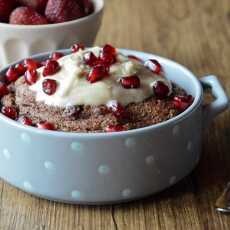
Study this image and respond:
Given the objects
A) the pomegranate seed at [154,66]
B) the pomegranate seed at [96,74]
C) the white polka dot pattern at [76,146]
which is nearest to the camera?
the white polka dot pattern at [76,146]

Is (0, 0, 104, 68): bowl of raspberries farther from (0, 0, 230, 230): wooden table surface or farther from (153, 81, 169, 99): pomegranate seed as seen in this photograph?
(153, 81, 169, 99): pomegranate seed

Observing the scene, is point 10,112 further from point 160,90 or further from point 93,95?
point 160,90

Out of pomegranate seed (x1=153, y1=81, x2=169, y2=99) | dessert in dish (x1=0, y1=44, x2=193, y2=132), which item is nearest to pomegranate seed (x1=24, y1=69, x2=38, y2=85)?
dessert in dish (x1=0, y1=44, x2=193, y2=132)

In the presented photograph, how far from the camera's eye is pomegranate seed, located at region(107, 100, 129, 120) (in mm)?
980

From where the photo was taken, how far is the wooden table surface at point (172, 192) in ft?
3.12

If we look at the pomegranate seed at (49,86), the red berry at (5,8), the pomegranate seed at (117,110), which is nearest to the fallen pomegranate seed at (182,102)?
the pomegranate seed at (117,110)

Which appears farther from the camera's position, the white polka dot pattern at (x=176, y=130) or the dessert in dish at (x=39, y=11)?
the dessert in dish at (x=39, y=11)

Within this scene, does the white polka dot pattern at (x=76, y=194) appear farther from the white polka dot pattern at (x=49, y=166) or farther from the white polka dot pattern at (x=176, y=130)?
the white polka dot pattern at (x=176, y=130)

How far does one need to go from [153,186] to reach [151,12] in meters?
0.99

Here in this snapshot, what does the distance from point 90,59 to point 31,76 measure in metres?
0.11

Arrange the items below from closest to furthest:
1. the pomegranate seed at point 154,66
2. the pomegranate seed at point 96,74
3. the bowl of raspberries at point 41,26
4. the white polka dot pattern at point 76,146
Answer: the white polka dot pattern at point 76,146
the pomegranate seed at point 96,74
the pomegranate seed at point 154,66
the bowl of raspberries at point 41,26

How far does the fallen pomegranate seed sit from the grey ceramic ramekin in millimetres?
39

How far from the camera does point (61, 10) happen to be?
1.36 meters

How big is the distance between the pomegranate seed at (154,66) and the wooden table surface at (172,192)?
6.9 inches
